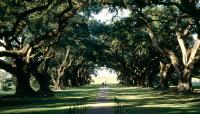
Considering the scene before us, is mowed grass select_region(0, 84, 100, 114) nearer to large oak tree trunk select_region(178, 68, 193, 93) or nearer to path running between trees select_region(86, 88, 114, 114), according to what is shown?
path running between trees select_region(86, 88, 114, 114)

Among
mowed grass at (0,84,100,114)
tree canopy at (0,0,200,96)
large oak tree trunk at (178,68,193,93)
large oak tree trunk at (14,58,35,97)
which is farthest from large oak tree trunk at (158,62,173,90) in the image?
mowed grass at (0,84,100,114)

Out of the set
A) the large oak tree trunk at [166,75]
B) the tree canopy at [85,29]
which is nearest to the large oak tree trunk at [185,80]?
the tree canopy at [85,29]

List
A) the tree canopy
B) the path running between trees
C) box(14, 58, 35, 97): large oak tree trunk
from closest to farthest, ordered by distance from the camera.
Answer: the path running between trees, the tree canopy, box(14, 58, 35, 97): large oak tree trunk

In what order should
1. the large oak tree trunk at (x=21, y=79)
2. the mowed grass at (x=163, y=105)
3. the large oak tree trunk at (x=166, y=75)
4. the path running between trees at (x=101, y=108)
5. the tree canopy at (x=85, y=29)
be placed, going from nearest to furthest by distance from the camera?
the path running between trees at (x=101, y=108), the mowed grass at (x=163, y=105), the tree canopy at (x=85, y=29), the large oak tree trunk at (x=21, y=79), the large oak tree trunk at (x=166, y=75)

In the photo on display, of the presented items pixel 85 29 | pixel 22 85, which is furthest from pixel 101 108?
pixel 85 29

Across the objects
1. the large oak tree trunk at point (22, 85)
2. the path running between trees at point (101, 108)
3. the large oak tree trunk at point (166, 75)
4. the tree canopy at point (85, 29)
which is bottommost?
the path running between trees at point (101, 108)

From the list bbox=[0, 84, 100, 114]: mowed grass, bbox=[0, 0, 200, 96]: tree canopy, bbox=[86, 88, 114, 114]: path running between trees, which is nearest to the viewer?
bbox=[86, 88, 114, 114]: path running between trees

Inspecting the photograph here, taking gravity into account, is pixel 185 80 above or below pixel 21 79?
below

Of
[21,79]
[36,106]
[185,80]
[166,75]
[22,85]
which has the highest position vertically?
[166,75]

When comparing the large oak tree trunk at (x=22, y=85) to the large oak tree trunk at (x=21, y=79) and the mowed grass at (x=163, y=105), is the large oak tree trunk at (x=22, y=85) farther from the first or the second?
the mowed grass at (x=163, y=105)

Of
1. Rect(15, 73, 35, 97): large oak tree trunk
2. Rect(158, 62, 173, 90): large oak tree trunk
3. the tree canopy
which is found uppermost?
the tree canopy

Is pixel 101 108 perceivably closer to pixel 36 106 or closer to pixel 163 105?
pixel 163 105

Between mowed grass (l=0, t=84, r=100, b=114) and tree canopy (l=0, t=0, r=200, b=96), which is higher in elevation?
tree canopy (l=0, t=0, r=200, b=96)

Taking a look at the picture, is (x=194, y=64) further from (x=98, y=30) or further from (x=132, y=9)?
(x=98, y=30)
